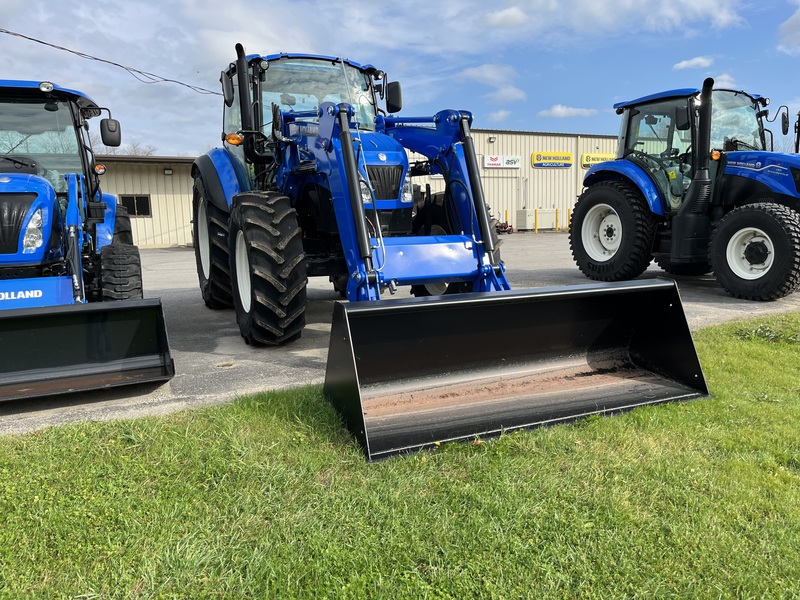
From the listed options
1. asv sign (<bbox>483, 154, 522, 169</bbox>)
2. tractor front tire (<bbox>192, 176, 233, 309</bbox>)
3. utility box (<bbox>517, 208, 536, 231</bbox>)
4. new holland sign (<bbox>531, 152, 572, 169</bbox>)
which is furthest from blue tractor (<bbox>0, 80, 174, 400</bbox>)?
new holland sign (<bbox>531, 152, 572, 169</bbox>)

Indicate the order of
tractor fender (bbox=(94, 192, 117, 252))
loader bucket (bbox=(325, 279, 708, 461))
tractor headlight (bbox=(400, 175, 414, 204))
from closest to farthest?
1. loader bucket (bbox=(325, 279, 708, 461))
2. tractor headlight (bbox=(400, 175, 414, 204))
3. tractor fender (bbox=(94, 192, 117, 252))

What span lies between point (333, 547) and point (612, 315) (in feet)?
8.32

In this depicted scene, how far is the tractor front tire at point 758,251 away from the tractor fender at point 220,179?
5619 mm

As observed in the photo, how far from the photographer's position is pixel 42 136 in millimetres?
5504

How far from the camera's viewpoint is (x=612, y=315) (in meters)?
3.89

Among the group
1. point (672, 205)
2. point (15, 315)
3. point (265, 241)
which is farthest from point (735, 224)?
point (15, 315)

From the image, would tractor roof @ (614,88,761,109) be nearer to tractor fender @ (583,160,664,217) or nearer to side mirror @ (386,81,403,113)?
tractor fender @ (583,160,664,217)

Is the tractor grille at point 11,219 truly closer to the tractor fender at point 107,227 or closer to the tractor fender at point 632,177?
the tractor fender at point 107,227

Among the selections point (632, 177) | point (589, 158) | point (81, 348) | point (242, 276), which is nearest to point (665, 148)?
point (632, 177)

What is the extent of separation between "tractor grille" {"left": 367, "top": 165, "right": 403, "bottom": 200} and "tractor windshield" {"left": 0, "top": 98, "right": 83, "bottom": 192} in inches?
114

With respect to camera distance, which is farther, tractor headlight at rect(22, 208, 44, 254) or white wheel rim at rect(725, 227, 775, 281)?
white wheel rim at rect(725, 227, 775, 281)

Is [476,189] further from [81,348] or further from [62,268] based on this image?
[62,268]

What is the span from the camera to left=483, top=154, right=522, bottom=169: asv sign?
24.9 meters

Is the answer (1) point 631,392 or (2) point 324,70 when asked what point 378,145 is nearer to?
(2) point 324,70
